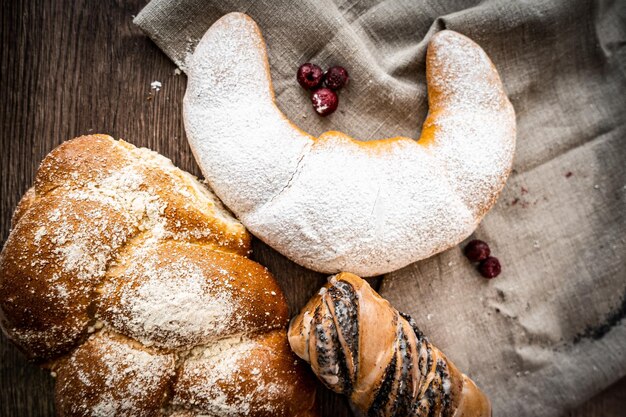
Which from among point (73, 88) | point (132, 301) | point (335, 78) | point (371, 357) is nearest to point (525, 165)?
point (335, 78)

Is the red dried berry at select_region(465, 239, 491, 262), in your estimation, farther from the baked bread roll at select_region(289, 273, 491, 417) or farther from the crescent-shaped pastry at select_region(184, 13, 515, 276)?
the baked bread roll at select_region(289, 273, 491, 417)

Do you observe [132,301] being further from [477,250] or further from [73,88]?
[477,250]

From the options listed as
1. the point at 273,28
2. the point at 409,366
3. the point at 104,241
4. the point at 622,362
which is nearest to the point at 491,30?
the point at 273,28

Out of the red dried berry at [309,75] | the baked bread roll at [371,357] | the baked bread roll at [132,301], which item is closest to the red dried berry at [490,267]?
the baked bread roll at [371,357]

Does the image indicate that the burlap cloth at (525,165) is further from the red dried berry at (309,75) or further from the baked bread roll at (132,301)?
the baked bread roll at (132,301)

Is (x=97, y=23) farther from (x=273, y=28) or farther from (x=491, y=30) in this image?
(x=491, y=30)
